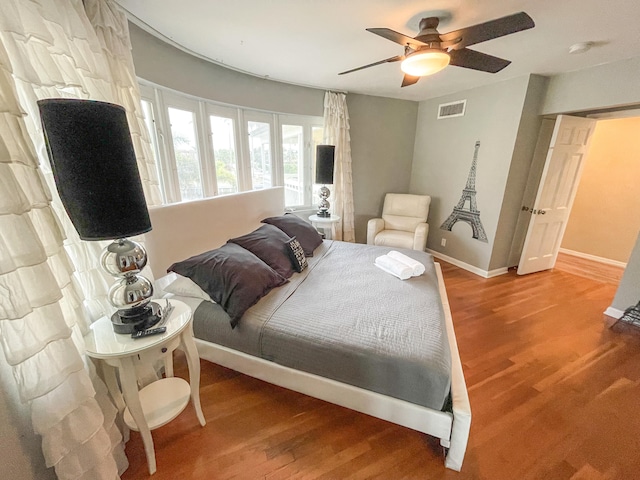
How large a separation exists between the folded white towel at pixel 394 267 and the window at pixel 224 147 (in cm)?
198

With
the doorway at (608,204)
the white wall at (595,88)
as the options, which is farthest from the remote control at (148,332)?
the doorway at (608,204)

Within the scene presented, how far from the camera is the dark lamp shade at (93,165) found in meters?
0.86

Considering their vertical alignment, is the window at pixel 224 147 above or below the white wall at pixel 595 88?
below

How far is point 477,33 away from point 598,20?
3.50 ft

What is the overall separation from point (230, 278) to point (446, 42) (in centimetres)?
203

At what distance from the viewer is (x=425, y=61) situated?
158 centimetres

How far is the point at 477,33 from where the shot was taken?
4.72 ft

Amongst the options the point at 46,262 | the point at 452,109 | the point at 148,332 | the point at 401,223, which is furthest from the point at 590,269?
the point at 46,262

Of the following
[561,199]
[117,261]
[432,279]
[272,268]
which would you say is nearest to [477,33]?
[432,279]

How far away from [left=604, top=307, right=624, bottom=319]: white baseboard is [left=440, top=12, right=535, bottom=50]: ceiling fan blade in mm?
2958

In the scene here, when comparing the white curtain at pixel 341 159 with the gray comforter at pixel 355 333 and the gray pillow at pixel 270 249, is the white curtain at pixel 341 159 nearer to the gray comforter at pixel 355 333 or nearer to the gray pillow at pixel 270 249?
the gray pillow at pixel 270 249

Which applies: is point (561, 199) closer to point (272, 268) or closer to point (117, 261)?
point (272, 268)

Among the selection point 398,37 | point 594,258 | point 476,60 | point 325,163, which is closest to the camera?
point 398,37

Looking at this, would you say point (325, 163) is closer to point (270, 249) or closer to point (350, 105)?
point (350, 105)
